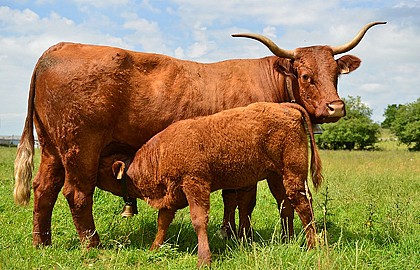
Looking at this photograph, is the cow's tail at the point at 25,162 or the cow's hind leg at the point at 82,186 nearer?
the cow's hind leg at the point at 82,186

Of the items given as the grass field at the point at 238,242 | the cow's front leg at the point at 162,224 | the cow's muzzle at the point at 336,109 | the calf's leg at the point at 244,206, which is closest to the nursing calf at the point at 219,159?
the cow's front leg at the point at 162,224

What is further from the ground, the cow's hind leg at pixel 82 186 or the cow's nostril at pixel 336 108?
the cow's nostril at pixel 336 108

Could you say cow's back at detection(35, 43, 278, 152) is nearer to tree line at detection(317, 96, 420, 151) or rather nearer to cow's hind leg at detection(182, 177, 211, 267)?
cow's hind leg at detection(182, 177, 211, 267)

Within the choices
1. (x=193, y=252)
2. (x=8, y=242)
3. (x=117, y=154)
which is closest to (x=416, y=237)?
(x=193, y=252)

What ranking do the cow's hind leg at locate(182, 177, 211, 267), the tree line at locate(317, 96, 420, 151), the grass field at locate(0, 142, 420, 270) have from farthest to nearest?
the tree line at locate(317, 96, 420, 151), the cow's hind leg at locate(182, 177, 211, 267), the grass field at locate(0, 142, 420, 270)

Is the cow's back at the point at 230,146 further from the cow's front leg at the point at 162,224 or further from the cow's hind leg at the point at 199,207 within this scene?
the cow's front leg at the point at 162,224

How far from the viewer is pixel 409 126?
51.4 meters

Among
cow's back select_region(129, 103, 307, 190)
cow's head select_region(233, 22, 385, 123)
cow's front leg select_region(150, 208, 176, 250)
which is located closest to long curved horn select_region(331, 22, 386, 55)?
cow's head select_region(233, 22, 385, 123)

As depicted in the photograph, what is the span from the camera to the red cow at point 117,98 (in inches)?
230

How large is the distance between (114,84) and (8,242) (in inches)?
97.8

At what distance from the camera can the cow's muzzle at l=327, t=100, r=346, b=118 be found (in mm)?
5793

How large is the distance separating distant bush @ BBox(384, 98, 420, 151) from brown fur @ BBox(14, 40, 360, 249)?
4627 centimetres

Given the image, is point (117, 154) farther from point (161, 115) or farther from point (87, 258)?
point (87, 258)

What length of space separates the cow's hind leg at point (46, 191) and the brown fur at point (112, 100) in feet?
0.04
